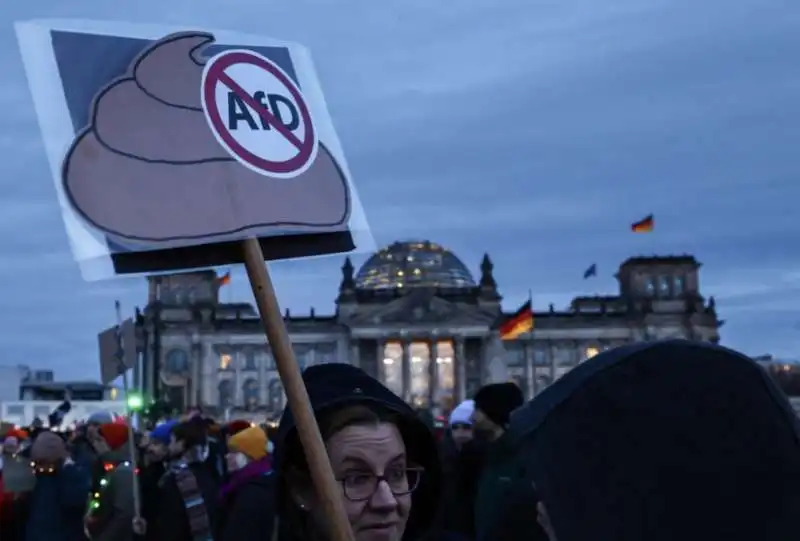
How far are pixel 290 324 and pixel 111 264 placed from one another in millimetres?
82995

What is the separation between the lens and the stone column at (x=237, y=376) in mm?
83562

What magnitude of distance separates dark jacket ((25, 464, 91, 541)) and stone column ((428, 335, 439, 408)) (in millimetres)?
75179

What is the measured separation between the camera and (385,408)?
2.68m

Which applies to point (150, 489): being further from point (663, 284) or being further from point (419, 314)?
point (663, 284)

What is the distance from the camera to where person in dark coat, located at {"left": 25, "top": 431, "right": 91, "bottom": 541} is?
8.32 m

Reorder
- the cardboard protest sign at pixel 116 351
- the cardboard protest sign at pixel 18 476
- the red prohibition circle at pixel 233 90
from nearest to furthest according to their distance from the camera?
the red prohibition circle at pixel 233 90 → the cardboard protest sign at pixel 18 476 → the cardboard protest sign at pixel 116 351

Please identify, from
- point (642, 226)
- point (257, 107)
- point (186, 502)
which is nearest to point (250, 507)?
point (186, 502)

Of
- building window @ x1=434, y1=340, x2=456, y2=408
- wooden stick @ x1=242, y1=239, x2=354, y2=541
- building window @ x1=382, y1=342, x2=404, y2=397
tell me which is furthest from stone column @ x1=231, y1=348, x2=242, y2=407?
wooden stick @ x1=242, y1=239, x2=354, y2=541

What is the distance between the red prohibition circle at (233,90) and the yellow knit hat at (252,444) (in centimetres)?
391

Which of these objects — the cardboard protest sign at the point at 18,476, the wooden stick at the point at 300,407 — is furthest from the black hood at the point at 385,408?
the cardboard protest sign at the point at 18,476

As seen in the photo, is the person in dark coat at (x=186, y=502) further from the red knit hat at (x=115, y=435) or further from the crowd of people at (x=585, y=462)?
the red knit hat at (x=115, y=435)

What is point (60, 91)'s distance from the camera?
234 centimetres

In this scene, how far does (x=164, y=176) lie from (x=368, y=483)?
0.90 metres

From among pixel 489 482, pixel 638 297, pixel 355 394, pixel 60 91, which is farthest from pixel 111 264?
pixel 638 297
